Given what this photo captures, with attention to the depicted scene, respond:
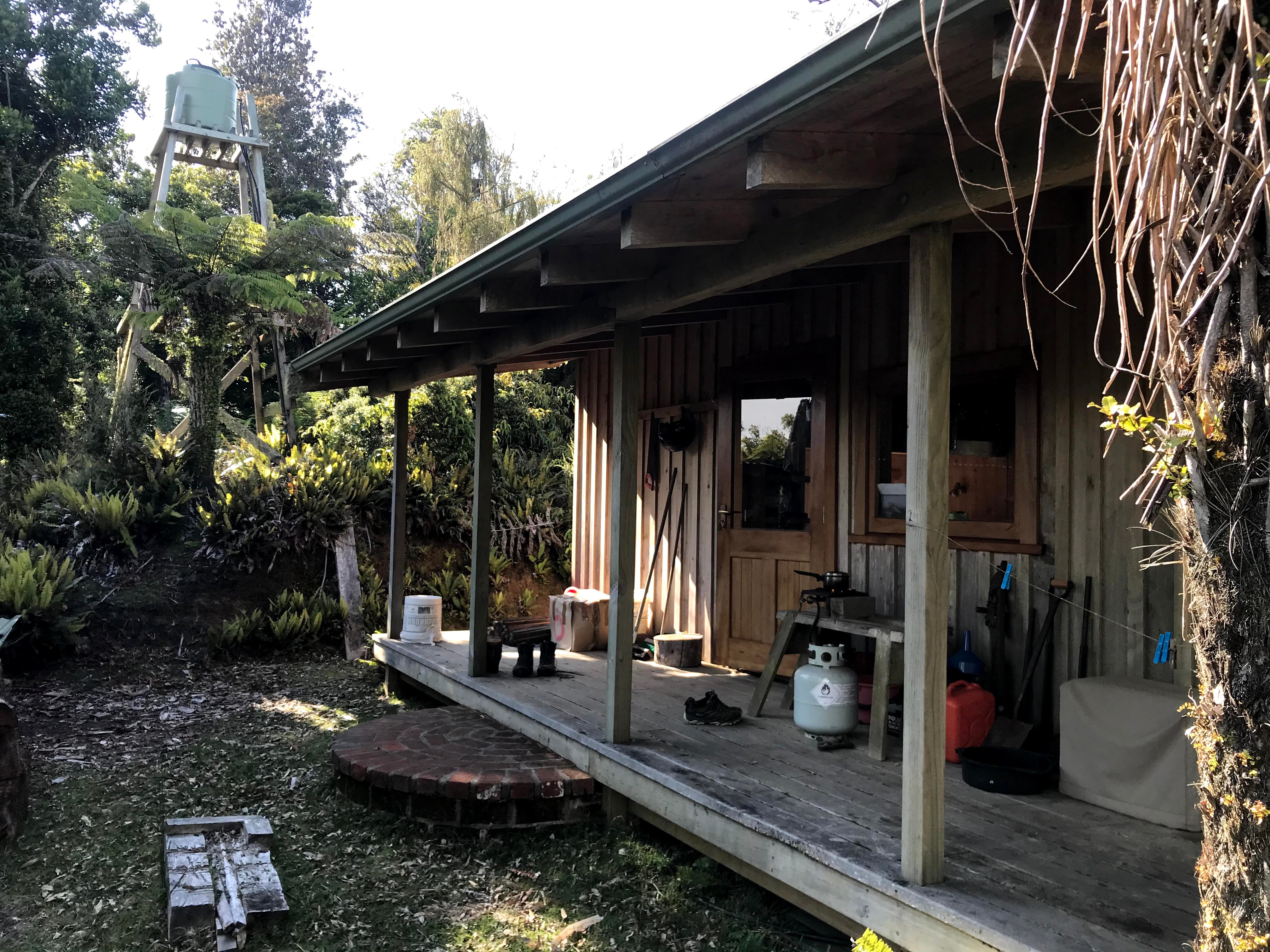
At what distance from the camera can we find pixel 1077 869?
2.74 meters

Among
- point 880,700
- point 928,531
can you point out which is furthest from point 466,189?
point 928,531

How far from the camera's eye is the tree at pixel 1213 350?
139 cm

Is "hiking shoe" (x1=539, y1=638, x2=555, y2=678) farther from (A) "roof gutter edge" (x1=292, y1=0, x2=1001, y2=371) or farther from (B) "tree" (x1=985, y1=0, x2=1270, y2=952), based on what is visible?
(B) "tree" (x1=985, y1=0, x2=1270, y2=952)

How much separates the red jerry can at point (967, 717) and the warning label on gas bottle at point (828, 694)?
46 cm

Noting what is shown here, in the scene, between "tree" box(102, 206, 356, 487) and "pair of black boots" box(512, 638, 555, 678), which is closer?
"pair of black boots" box(512, 638, 555, 678)

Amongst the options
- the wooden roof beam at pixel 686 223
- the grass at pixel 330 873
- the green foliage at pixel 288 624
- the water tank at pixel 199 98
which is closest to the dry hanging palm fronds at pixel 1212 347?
the wooden roof beam at pixel 686 223

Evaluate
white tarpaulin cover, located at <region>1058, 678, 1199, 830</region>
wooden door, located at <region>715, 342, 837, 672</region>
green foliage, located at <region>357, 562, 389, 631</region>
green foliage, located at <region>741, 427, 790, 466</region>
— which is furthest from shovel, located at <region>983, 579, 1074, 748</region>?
green foliage, located at <region>357, 562, 389, 631</region>

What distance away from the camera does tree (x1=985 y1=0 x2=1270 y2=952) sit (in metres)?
1.39

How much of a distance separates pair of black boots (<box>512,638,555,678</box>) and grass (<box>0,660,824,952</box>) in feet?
4.09

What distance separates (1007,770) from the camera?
3475 mm

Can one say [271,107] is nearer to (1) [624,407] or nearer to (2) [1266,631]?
(1) [624,407]

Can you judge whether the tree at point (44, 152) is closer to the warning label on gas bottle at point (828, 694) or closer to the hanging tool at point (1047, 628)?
the warning label on gas bottle at point (828, 694)

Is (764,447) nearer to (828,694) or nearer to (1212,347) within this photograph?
(828,694)

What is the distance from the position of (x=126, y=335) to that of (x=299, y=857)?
11373mm
